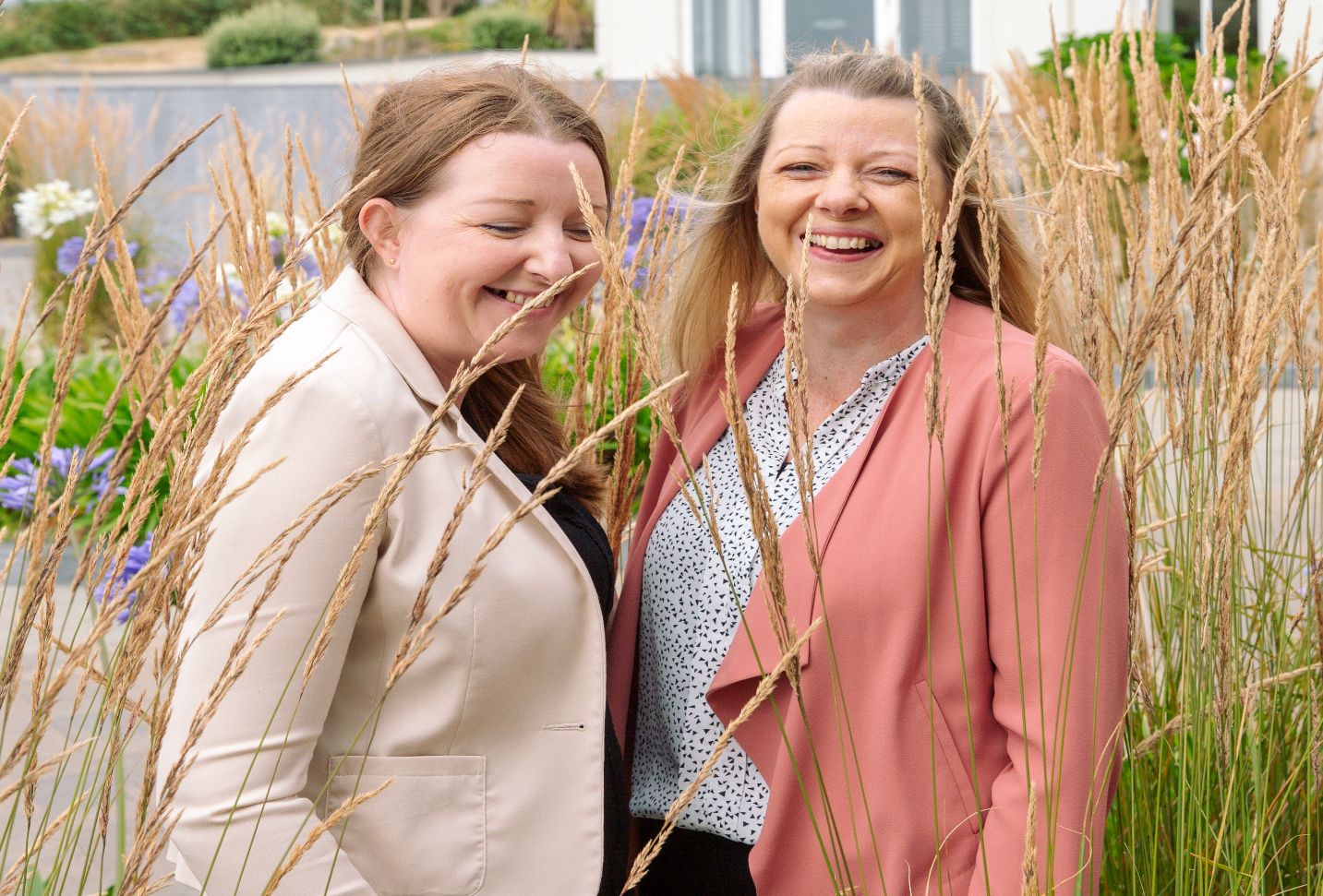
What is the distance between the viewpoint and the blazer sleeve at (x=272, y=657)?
4.11 ft

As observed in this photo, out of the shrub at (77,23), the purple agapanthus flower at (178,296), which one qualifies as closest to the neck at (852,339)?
the purple agapanthus flower at (178,296)

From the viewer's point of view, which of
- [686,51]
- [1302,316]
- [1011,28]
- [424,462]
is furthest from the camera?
[686,51]

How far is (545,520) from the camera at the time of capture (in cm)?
145

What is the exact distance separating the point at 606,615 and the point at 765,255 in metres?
0.66

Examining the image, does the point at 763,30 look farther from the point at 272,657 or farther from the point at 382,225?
the point at 272,657

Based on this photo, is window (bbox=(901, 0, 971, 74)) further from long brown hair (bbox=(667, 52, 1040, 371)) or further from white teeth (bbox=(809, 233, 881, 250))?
white teeth (bbox=(809, 233, 881, 250))

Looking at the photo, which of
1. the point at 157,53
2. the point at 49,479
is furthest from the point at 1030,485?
the point at 157,53

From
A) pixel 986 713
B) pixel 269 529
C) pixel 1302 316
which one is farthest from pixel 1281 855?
pixel 269 529

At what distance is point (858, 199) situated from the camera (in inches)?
65.1

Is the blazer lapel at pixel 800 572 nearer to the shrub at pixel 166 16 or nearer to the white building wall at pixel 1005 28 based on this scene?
the white building wall at pixel 1005 28

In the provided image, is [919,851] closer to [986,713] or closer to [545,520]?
[986,713]

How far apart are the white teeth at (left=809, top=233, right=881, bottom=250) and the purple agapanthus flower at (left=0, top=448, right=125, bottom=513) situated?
2.87 ft

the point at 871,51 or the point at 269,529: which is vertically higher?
the point at 871,51

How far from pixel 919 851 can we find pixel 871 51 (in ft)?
3.39
